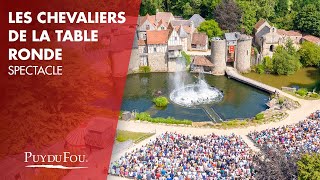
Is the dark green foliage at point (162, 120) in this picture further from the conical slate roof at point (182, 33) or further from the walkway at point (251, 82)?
the conical slate roof at point (182, 33)

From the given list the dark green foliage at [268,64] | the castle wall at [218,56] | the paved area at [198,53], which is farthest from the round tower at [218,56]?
the paved area at [198,53]

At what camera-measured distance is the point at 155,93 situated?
45.7 m

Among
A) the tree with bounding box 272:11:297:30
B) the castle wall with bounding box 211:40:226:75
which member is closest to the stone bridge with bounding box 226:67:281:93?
the castle wall with bounding box 211:40:226:75

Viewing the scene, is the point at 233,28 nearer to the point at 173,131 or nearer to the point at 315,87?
the point at 315,87

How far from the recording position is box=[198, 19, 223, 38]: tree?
190 ft

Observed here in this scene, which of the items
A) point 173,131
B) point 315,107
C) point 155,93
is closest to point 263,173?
point 173,131

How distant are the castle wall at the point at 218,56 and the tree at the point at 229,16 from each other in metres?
10.5

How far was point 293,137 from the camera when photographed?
103 ft

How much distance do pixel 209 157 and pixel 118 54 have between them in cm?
2334

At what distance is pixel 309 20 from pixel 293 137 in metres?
32.2

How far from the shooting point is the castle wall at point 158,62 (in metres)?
52.2

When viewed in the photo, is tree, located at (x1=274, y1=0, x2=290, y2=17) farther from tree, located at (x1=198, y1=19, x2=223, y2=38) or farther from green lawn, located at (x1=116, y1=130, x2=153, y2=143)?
green lawn, located at (x1=116, y1=130, x2=153, y2=143)

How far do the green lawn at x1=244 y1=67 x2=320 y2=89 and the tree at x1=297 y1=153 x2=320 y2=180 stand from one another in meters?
23.8

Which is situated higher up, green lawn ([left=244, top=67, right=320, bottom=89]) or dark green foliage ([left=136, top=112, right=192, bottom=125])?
green lawn ([left=244, top=67, right=320, bottom=89])
